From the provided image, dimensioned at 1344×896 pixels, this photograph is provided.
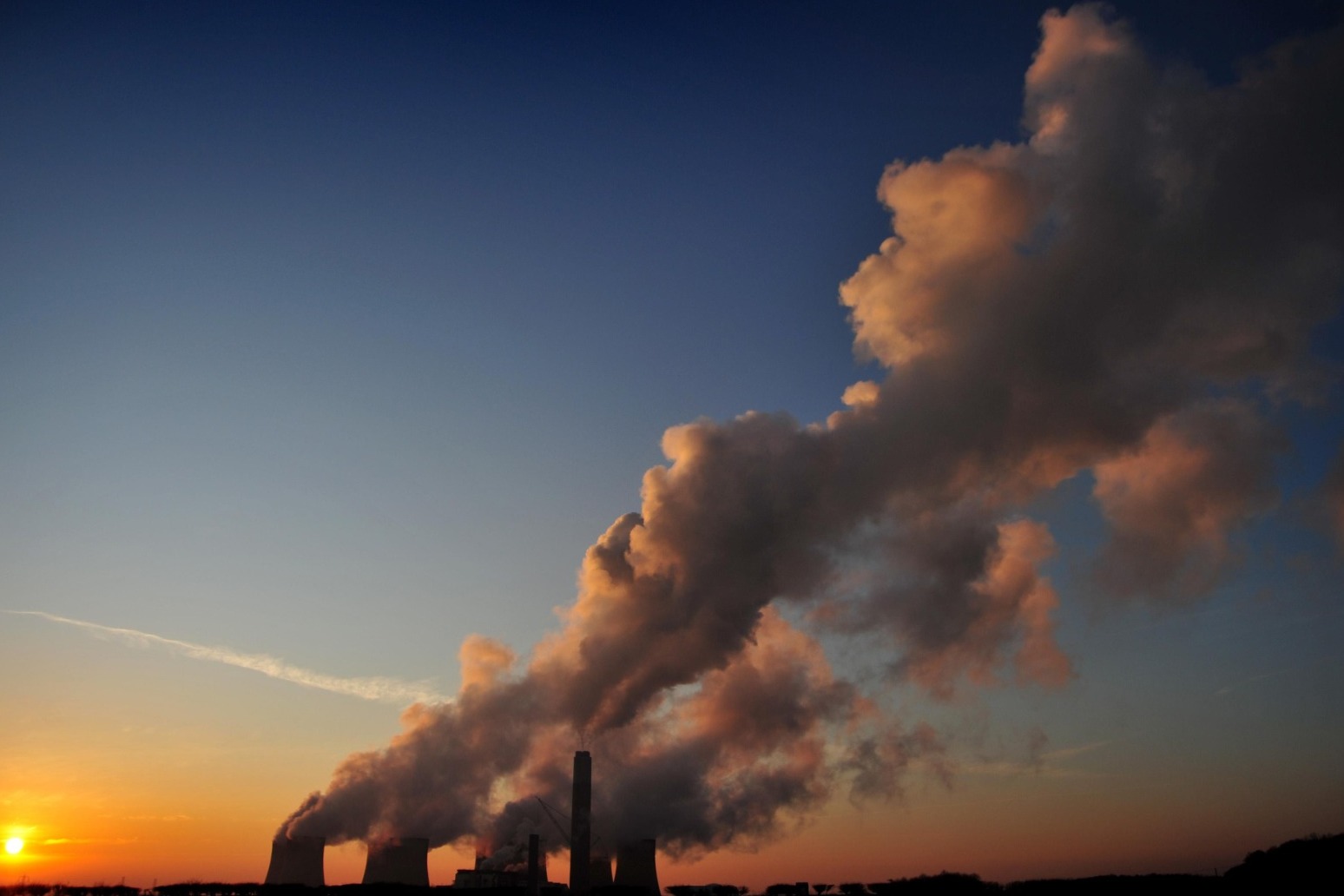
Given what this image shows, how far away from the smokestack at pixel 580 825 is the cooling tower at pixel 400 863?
73.7 ft

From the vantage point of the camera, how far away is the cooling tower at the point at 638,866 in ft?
372

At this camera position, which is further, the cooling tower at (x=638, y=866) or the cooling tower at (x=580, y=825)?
the cooling tower at (x=638, y=866)

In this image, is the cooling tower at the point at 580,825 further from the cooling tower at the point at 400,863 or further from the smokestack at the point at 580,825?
the cooling tower at the point at 400,863

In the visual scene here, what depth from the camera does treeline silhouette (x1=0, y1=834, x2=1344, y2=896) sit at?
9588 centimetres

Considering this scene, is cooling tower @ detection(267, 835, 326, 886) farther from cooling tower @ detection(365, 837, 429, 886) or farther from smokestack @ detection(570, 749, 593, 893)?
smokestack @ detection(570, 749, 593, 893)

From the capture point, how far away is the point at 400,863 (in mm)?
110062

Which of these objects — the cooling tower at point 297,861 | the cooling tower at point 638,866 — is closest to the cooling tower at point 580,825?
the cooling tower at point 638,866

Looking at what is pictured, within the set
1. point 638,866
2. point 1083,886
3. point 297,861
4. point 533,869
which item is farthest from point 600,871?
point 1083,886

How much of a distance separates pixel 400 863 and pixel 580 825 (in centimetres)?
2631

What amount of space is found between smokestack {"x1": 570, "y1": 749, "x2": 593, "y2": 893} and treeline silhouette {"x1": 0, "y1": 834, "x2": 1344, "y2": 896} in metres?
8.77

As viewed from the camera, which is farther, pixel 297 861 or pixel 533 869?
pixel 297 861

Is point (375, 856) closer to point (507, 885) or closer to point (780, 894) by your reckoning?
point (507, 885)

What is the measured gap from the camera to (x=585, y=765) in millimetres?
99062

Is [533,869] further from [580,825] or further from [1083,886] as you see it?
[1083,886]
